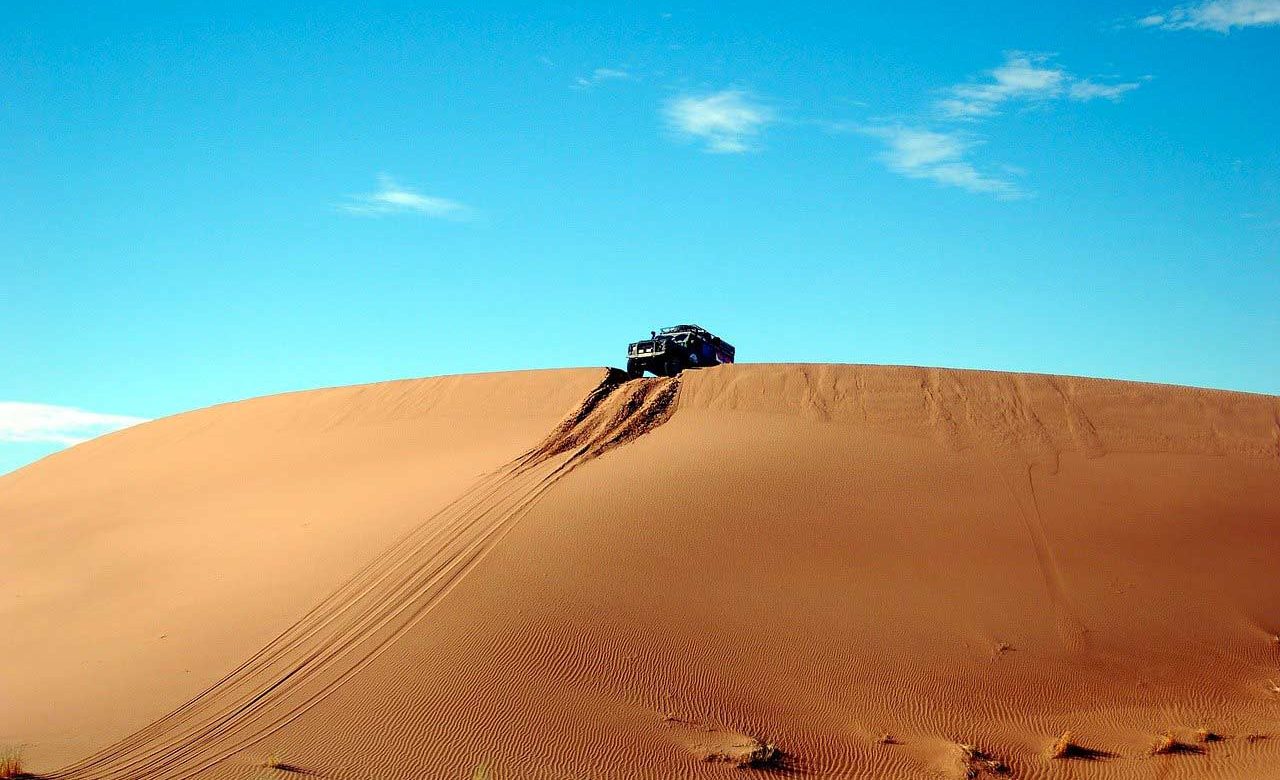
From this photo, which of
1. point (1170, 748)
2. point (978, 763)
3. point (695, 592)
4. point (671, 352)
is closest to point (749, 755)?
point (978, 763)

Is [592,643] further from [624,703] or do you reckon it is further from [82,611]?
[82,611]

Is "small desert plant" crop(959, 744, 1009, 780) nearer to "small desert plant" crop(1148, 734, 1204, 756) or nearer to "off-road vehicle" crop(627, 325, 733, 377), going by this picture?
"small desert plant" crop(1148, 734, 1204, 756)

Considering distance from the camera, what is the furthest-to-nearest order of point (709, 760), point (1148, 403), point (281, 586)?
point (1148, 403), point (281, 586), point (709, 760)

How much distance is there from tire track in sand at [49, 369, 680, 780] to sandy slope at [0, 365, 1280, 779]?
5 centimetres

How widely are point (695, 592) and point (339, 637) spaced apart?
4914 millimetres

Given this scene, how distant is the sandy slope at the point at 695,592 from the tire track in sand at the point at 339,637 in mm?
50

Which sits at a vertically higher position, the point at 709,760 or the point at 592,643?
the point at 592,643

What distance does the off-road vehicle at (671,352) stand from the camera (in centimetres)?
2584

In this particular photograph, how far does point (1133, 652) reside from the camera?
44.7ft

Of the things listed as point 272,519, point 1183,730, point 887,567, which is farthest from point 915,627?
point 272,519

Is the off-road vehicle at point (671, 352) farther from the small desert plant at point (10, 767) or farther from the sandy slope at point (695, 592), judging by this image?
the small desert plant at point (10, 767)

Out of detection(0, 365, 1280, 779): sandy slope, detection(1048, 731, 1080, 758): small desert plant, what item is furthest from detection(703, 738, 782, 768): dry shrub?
detection(1048, 731, 1080, 758): small desert plant

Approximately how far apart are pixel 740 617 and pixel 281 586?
699 cm

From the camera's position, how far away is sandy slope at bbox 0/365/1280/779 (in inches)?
432
